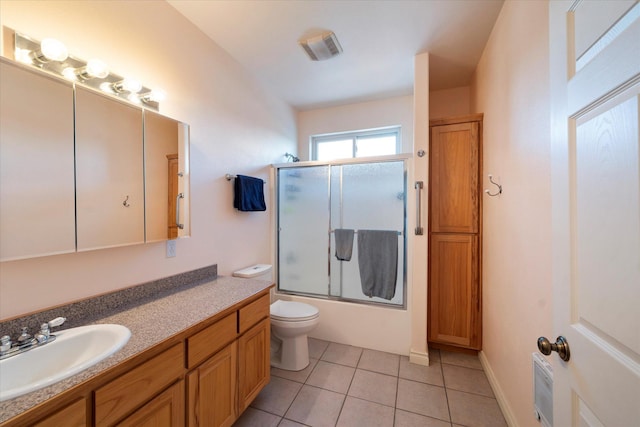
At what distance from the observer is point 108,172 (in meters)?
1.27

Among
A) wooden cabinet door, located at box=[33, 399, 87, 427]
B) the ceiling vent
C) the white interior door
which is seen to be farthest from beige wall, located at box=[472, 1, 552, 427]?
wooden cabinet door, located at box=[33, 399, 87, 427]

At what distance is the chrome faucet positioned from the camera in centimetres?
84

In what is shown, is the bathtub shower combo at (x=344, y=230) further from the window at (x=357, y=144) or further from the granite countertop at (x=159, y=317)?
the granite countertop at (x=159, y=317)

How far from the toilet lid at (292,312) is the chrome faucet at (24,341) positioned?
4.27 feet

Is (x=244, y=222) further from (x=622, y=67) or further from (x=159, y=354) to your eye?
(x=622, y=67)

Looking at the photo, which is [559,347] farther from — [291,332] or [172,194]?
[172,194]

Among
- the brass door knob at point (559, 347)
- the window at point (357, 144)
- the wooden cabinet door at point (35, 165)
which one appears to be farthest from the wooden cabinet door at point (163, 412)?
the window at point (357, 144)

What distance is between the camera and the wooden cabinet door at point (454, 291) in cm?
213

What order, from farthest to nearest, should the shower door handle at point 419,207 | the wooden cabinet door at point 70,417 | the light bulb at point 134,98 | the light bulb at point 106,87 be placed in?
the shower door handle at point 419,207 → the light bulb at point 134,98 → the light bulb at point 106,87 → the wooden cabinet door at point 70,417

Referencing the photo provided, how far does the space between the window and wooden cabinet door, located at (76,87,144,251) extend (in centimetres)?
205

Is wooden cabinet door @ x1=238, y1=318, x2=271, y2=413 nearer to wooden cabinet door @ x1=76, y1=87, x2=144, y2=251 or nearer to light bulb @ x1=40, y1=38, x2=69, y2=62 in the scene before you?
wooden cabinet door @ x1=76, y1=87, x2=144, y2=251

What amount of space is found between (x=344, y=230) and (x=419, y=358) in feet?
4.32

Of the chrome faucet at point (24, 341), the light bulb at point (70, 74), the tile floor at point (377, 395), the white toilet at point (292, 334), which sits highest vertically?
the light bulb at point (70, 74)

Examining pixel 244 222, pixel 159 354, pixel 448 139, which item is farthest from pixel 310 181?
pixel 159 354
